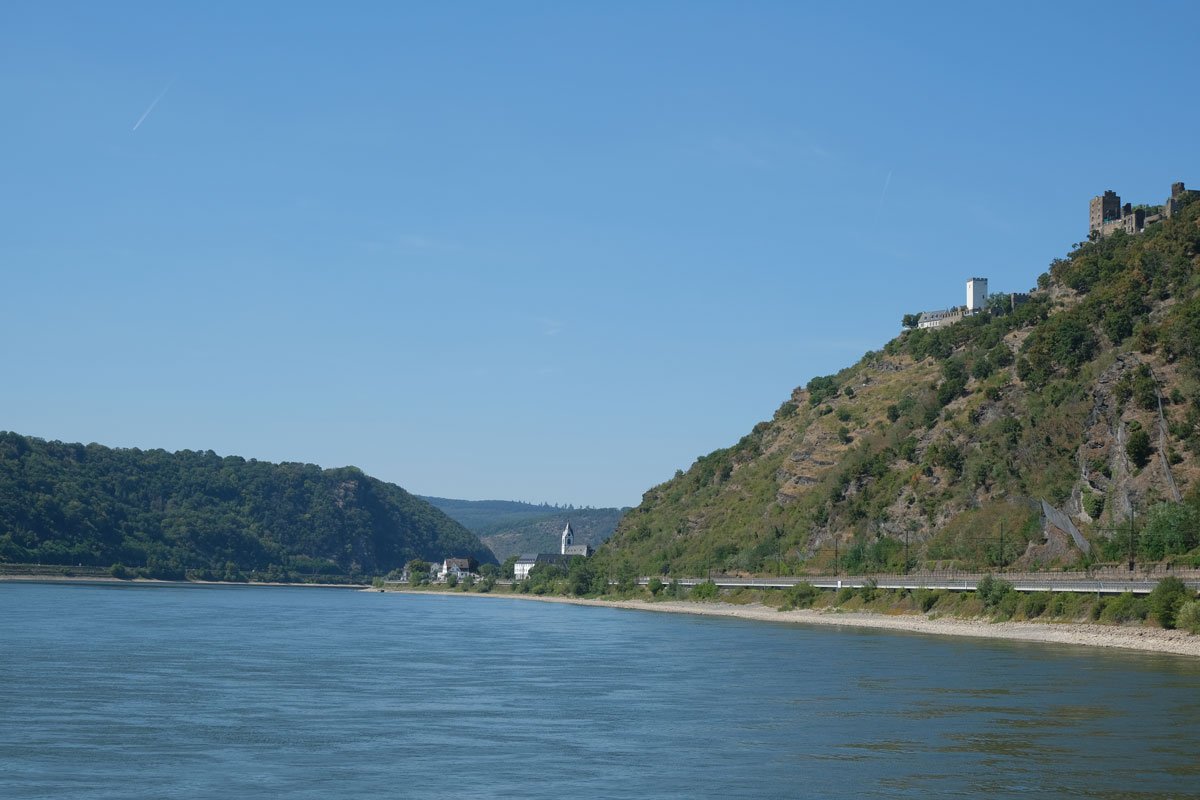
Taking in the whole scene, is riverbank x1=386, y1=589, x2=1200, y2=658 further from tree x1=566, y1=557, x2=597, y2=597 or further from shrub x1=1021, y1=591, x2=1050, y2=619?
tree x1=566, y1=557, x2=597, y2=597

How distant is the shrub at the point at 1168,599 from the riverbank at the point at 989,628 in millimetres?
681

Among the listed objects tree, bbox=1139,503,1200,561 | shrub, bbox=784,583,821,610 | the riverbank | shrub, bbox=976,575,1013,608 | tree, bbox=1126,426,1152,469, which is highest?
tree, bbox=1126,426,1152,469

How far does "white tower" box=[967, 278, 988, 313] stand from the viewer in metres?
179

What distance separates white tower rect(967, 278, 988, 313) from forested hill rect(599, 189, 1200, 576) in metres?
9.70

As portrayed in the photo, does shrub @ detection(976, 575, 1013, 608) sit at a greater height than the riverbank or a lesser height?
greater

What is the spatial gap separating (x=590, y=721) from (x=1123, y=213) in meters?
138

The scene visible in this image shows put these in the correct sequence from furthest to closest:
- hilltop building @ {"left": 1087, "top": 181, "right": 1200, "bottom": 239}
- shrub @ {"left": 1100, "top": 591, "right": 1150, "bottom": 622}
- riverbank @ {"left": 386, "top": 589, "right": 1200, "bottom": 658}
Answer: hilltop building @ {"left": 1087, "top": 181, "right": 1200, "bottom": 239} < shrub @ {"left": 1100, "top": 591, "right": 1150, "bottom": 622} < riverbank @ {"left": 386, "top": 589, "right": 1200, "bottom": 658}

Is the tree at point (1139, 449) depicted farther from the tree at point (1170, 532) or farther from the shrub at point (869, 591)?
the shrub at point (869, 591)

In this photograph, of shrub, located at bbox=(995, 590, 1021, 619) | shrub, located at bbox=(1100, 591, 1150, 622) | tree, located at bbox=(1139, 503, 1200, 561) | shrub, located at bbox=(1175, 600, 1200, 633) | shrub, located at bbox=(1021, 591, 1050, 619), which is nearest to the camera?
shrub, located at bbox=(1175, 600, 1200, 633)

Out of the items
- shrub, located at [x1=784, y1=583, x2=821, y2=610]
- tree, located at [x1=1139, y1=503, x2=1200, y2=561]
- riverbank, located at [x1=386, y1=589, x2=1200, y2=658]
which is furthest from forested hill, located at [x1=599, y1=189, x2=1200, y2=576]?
riverbank, located at [x1=386, y1=589, x2=1200, y2=658]

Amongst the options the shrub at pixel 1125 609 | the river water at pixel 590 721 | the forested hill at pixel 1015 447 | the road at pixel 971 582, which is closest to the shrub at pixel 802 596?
the road at pixel 971 582

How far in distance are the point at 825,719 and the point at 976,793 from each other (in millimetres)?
12949

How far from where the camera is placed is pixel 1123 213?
6270 inches

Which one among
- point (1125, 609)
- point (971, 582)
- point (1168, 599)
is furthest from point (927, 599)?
point (1168, 599)
